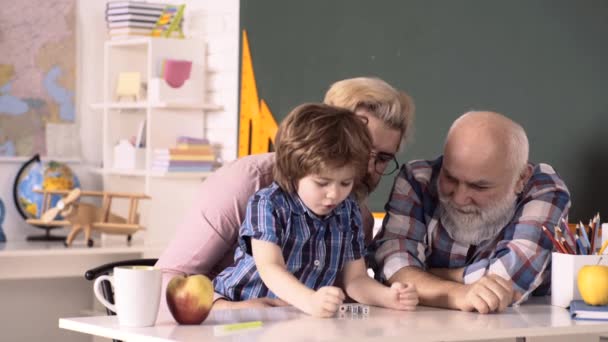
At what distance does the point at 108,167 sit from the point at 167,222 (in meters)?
0.49

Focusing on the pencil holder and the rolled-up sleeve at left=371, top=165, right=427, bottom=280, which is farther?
the rolled-up sleeve at left=371, top=165, right=427, bottom=280

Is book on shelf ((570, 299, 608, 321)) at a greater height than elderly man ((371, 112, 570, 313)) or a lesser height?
lesser

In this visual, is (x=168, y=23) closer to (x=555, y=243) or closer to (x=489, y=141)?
(x=489, y=141)

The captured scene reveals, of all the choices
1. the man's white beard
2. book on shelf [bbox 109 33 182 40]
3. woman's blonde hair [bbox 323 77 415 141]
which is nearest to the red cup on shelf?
book on shelf [bbox 109 33 182 40]

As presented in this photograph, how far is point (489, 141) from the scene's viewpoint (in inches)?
90.4

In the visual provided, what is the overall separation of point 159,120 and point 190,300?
345 cm

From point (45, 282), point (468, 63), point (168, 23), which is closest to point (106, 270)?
point (468, 63)

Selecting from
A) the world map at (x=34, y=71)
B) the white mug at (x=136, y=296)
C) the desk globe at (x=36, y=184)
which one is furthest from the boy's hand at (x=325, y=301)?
the world map at (x=34, y=71)

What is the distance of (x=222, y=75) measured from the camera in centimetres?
510

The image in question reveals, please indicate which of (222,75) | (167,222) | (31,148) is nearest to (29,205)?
(31,148)

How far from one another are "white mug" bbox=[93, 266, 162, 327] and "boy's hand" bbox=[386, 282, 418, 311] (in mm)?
519

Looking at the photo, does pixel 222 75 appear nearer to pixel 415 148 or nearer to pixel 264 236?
pixel 415 148

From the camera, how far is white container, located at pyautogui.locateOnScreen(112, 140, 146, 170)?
5184mm

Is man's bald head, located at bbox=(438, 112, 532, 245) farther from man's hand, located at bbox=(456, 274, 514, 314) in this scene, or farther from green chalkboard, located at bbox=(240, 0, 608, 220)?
green chalkboard, located at bbox=(240, 0, 608, 220)
